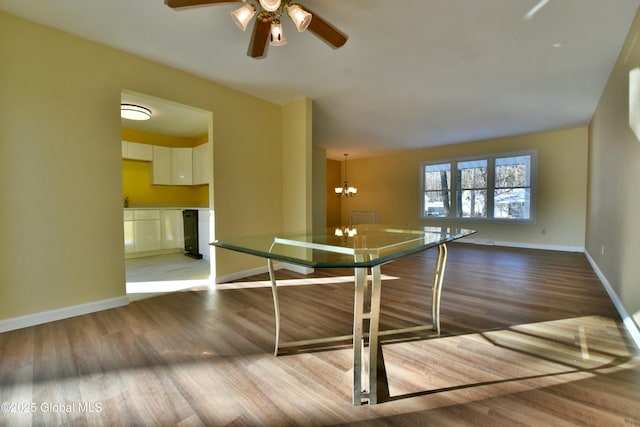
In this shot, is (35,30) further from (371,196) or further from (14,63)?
(371,196)

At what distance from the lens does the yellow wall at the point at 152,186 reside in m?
5.20

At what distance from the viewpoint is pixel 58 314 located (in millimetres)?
2238

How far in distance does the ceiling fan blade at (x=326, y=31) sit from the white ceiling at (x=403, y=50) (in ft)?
0.73

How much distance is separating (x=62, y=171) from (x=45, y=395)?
1.78 m

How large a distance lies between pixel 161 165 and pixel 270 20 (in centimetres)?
450

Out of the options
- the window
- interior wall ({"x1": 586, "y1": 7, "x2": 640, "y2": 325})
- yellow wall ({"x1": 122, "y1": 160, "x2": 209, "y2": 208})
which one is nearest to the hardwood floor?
interior wall ({"x1": 586, "y1": 7, "x2": 640, "y2": 325})

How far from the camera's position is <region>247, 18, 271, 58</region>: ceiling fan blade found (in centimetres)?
189

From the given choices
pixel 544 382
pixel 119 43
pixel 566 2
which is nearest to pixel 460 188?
pixel 566 2

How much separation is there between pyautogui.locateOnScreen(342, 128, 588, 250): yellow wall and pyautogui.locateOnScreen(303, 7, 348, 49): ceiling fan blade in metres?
5.73

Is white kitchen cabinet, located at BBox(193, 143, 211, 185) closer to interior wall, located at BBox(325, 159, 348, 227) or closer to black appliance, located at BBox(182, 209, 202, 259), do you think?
black appliance, located at BBox(182, 209, 202, 259)

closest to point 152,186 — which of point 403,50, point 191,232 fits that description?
point 191,232

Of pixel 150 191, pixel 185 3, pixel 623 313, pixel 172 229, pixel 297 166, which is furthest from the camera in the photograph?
pixel 150 191

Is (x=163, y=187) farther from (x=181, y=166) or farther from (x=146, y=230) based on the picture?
(x=146, y=230)

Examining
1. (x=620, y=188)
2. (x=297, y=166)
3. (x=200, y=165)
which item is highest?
(x=200, y=165)
